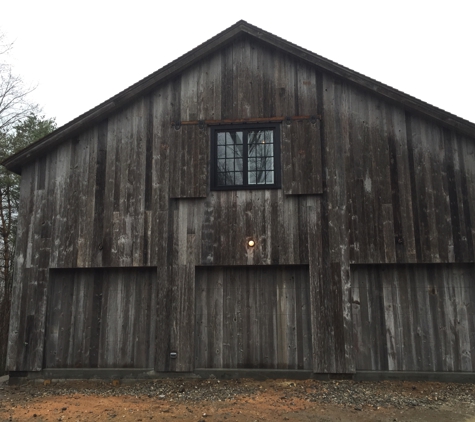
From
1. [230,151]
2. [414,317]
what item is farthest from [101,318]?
[414,317]

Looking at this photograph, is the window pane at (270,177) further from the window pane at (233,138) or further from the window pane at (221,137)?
the window pane at (221,137)

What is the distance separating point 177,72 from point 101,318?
5693mm

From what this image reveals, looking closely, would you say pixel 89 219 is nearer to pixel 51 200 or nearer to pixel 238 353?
pixel 51 200

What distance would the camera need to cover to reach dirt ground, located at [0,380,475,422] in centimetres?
589

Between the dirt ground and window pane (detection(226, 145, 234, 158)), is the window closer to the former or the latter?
window pane (detection(226, 145, 234, 158))

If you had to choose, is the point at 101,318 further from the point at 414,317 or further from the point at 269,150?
the point at 414,317

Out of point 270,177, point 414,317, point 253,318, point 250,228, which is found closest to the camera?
point 414,317

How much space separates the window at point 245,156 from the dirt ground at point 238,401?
403 cm

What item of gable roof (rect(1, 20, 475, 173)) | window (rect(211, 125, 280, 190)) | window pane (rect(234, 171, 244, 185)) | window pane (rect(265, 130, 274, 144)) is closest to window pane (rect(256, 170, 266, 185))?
window (rect(211, 125, 280, 190))

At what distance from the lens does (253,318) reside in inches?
314

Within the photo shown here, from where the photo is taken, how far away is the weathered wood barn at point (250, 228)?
779 cm

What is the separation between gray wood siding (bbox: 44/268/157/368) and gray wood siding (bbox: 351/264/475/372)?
436 cm

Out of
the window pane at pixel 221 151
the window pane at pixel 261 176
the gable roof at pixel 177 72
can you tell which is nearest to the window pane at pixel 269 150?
the window pane at pixel 261 176

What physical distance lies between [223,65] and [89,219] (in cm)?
461
